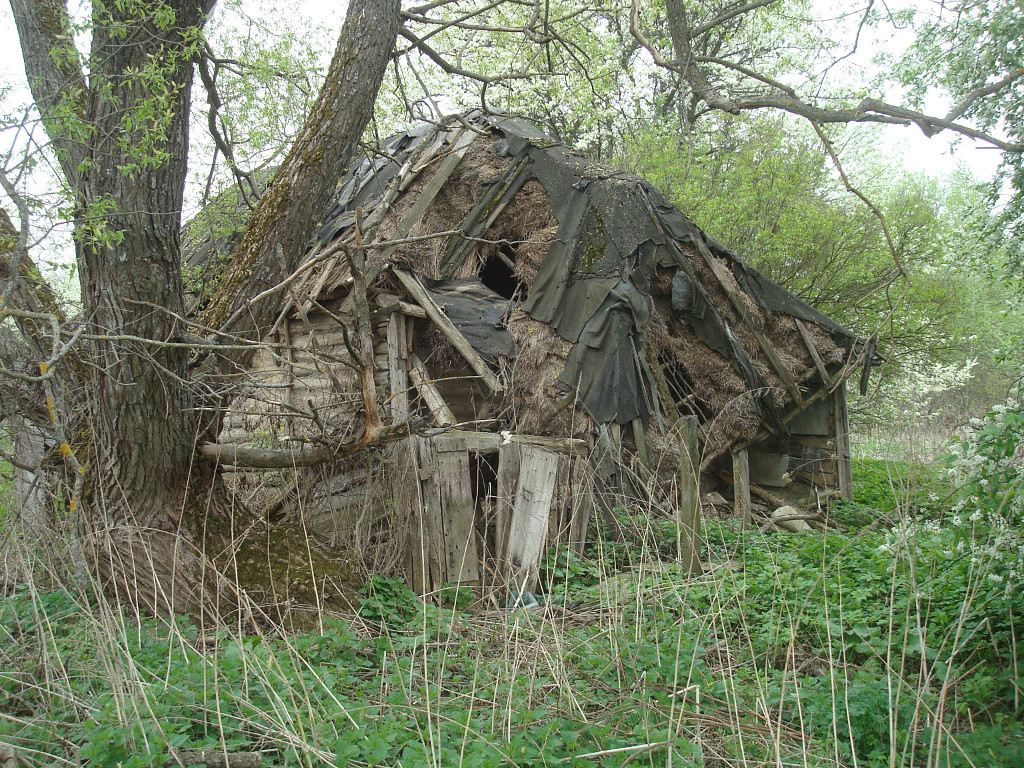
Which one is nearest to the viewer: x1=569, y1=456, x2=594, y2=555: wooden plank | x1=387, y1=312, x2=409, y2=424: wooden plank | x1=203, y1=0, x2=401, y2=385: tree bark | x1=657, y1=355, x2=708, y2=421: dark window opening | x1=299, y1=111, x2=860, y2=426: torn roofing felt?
x1=203, y1=0, x2=401, y2=385: tree bark

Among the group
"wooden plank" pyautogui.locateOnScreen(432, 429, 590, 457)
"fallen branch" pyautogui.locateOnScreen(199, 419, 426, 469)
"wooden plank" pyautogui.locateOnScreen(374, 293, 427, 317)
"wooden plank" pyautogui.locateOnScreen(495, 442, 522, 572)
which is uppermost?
"wooden plank" pyautogui.locateOnScreen(374, 293, 427, 317)

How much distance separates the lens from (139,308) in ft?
13.4

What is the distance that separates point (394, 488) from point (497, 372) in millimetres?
2482

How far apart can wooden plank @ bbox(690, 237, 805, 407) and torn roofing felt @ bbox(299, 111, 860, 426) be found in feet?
0.12

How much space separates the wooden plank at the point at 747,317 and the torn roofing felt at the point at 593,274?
0.04 metres

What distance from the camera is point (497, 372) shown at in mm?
7684

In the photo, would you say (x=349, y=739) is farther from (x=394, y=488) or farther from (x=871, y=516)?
(x=871, y=516)

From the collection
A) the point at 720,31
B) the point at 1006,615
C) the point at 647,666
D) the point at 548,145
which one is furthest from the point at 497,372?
the point at 720,31

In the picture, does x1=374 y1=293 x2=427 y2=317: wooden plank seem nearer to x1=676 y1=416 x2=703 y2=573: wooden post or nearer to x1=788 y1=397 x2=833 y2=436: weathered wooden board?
x1=676 y1=416 x2=703 y2=573: wooden post

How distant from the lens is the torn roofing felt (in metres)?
7.30

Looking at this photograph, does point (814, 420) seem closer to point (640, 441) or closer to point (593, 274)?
point (640, 441)

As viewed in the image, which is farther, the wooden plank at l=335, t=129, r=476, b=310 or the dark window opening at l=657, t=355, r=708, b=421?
the dark window opening at l=657, t=355, r=708, b=421

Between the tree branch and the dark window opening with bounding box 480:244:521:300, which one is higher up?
the tree branch

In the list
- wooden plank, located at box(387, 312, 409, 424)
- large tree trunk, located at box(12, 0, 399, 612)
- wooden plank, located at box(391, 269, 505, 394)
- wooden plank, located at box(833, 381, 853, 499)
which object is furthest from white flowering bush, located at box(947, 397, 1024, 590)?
wooden plank, located at box(833, 381, 853, 499)
